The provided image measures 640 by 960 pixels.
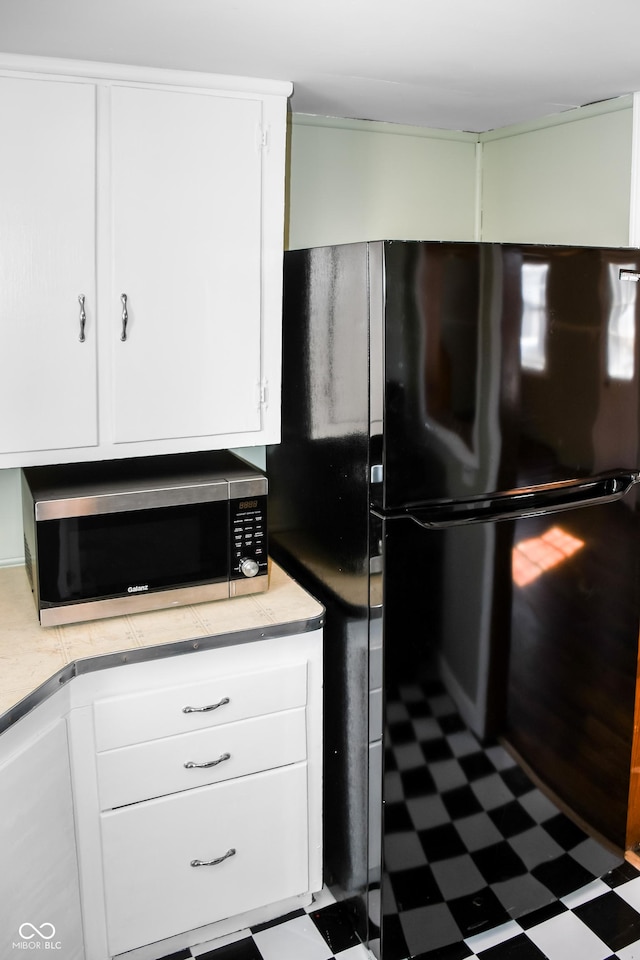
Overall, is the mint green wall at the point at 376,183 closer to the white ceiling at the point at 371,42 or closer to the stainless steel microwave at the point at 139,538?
the white ceiling at the point at 371,42

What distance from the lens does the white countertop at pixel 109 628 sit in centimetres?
164

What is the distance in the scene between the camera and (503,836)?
1.97m

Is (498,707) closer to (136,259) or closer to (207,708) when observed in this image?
(207,708)

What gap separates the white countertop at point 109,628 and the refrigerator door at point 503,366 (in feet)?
1.43

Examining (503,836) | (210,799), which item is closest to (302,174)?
(210,799)

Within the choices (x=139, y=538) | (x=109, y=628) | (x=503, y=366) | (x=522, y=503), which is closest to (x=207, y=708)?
(x=109, y=628)

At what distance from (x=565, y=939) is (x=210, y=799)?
938mm

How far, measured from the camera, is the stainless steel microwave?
70.9 inches

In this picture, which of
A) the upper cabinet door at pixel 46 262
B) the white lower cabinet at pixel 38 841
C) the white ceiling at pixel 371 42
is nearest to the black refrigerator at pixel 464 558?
the white ceiling at pixel 371 42

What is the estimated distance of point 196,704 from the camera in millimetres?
1820

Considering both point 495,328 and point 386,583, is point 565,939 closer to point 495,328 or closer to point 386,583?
point 386,583

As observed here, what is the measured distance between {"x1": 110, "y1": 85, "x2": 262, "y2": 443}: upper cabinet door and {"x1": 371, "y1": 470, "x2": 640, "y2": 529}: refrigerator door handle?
1.84 ft

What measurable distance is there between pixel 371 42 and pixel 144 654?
4.41 ft

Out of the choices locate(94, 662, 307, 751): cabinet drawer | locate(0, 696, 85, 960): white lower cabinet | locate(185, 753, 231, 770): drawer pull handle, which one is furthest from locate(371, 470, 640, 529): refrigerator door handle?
locate(0, 696, 85, 960): white lower cabinet
